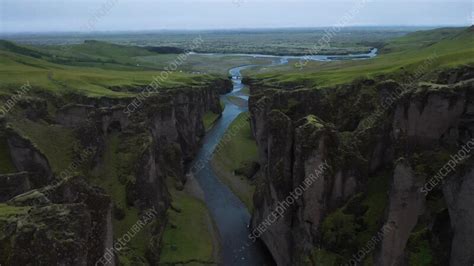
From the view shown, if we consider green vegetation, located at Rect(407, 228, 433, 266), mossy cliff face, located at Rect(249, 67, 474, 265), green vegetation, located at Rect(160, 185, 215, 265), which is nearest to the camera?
green vegetation, located at Rect(407, 228, 433, 266)

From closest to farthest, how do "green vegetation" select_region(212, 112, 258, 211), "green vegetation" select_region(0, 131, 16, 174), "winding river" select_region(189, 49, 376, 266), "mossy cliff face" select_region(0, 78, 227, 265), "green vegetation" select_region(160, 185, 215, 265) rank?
"mossy cliff face" select_region(0, 78, 227, 265), "green vegetation" select_region(0, 131, 16, 174), "green vegetation" select_region(160, 185, 215, 265), "winding river" select_region(189, 49, 376, 266), "green vegetation" select_region(212, 112, 258, 211)

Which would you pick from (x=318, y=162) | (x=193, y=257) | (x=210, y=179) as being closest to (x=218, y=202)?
(x=210, y=179)

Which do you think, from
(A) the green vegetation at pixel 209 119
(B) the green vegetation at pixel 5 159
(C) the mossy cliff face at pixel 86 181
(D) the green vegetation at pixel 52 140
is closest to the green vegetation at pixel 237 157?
(C) the mossy cliff face at pixel 86 181

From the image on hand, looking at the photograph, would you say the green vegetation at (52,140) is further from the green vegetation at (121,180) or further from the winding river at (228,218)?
the winding river at (228,218)

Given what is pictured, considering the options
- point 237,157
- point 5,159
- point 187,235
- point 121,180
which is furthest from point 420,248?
point 237,157

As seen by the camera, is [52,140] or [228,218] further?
[228,218]

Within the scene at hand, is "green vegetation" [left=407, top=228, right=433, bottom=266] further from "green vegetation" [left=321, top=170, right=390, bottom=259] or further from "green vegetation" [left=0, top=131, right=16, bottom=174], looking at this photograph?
"green vegetation" [left=0, top=131, right=16, bottom=174]

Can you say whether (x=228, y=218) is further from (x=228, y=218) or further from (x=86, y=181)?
(x=86, y=181)

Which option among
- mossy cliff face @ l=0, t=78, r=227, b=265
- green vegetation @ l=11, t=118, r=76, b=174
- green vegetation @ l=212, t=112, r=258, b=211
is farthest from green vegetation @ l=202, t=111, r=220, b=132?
green vegetation @ l=11, t=118, r=76, b=174

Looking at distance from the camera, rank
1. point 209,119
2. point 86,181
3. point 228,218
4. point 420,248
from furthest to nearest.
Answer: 1. point 209,119
2. point 228,218
3. point 86,181
4. point 420,248
